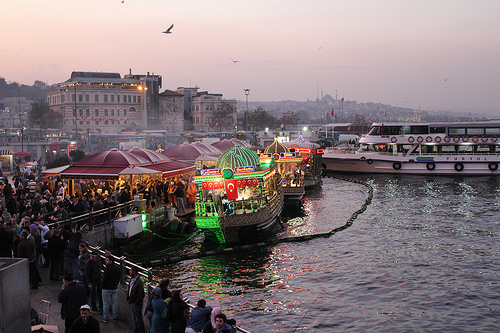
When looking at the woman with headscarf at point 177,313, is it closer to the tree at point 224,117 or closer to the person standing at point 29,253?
the person standing at point 29,253

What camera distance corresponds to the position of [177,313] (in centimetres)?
882

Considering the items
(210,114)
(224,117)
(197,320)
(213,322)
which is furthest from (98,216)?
(210,114)

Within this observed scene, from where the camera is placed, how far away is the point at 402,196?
3981cm

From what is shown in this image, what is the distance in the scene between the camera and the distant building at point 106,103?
93.1 metres

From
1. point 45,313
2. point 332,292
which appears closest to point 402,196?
point 332,292

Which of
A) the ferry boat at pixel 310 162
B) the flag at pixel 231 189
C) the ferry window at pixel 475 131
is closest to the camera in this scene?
the flag at pixel 231 189

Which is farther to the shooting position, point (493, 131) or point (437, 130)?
point (437, 130)

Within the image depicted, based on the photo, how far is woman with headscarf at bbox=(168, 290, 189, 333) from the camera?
29.0ft

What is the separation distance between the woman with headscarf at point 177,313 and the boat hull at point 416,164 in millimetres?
50674

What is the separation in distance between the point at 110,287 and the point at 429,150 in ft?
172

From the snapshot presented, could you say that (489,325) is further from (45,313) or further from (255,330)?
(45,313)

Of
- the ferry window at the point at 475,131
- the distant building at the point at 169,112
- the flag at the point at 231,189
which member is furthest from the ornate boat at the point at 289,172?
the distant building at the point at 169,112

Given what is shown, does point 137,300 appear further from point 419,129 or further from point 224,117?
point 224,117

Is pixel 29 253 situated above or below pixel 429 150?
below
